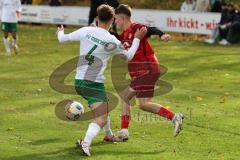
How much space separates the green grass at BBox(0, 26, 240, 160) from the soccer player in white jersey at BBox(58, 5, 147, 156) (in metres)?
0.56

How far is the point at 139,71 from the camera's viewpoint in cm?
956

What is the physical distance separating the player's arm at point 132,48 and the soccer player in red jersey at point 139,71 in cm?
16

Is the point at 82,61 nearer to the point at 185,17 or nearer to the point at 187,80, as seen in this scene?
the point at 187,80

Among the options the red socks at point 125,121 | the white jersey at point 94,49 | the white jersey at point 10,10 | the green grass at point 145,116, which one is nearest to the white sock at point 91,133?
the green grass at point 145,116

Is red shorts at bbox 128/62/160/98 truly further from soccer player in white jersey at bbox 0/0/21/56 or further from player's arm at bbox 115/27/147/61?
soccer player in white jersey at bbox 0/0/21/56

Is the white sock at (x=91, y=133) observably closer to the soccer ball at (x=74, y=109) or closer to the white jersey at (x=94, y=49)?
the white jersey at (x=94, y=49)

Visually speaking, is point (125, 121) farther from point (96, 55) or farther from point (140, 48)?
point (96, 55)

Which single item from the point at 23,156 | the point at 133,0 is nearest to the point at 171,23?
the point at 133,0

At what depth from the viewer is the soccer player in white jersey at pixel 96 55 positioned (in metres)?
8.63

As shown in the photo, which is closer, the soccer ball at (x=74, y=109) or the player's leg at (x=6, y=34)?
the soccer ball at (x=74, y=109)

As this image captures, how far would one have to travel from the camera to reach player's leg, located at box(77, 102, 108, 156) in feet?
27.8

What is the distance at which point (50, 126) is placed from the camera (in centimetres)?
1031

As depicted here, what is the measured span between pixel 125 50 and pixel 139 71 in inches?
30.0

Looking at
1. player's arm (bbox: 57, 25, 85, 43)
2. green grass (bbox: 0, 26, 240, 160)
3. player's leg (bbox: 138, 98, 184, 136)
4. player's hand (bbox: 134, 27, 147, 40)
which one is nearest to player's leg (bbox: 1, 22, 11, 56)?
green grass (bbox: 0, 26, 240, 160)
